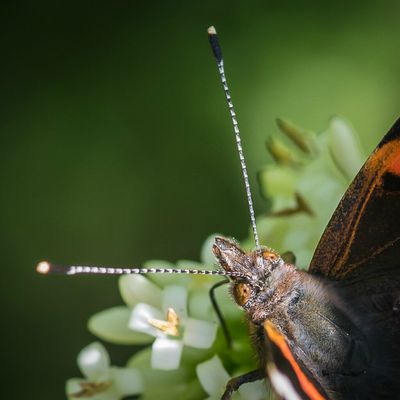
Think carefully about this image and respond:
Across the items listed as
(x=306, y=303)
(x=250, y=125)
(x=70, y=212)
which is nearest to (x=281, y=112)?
(x=250, y=125)

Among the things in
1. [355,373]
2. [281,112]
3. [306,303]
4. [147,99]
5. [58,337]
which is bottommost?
[355,373]

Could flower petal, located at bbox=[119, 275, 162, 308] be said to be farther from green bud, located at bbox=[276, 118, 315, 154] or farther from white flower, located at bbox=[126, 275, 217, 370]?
green bud, located at bbox=[276, 118, 315, 154]

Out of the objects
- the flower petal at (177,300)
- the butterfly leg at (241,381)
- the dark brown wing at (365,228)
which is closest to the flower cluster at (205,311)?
the flower petal at (177,300)

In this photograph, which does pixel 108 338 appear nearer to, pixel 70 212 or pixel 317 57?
pixel 70 212

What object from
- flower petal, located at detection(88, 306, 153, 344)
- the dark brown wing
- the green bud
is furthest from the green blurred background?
the dark brown wing

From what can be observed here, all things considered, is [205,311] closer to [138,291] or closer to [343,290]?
[138,291]

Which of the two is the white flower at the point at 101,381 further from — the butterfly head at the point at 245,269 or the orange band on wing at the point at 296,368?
the orange band on wing at the point at 296,368

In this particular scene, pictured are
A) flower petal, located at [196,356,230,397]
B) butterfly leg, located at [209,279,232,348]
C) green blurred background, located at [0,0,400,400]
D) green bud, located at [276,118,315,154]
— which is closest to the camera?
flower petal, located at [196,356,230,397]
